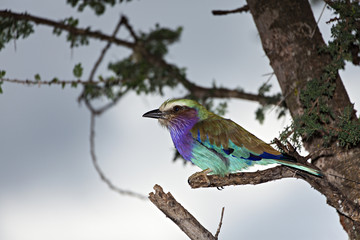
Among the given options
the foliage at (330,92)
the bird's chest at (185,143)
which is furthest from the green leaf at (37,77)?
the foliage at (330,92)

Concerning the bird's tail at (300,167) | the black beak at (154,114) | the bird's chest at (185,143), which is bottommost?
the bird's tail at (300,167)

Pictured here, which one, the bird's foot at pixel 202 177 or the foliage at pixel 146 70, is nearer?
the bird's foot at pixel 202 177

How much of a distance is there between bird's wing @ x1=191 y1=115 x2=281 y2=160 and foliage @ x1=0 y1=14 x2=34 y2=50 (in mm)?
3193

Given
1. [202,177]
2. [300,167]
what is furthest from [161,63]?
[300,167]

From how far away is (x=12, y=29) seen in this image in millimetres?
6855

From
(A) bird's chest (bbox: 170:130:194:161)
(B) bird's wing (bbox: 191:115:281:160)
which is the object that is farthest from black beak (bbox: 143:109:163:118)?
(B) bird's wing (bbox: 191:115:281:160)

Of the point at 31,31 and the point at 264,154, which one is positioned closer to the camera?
the point at 264,154

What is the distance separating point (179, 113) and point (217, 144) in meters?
0.74

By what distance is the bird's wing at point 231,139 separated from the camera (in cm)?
501

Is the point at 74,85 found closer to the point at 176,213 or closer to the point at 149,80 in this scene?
the point at 149,80

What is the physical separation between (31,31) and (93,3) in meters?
1.54

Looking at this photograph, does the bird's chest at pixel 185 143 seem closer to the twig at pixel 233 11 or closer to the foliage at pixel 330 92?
the foliage at pixel 330 92

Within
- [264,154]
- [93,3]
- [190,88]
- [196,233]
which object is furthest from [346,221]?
[93,3]

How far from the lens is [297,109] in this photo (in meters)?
5.71
